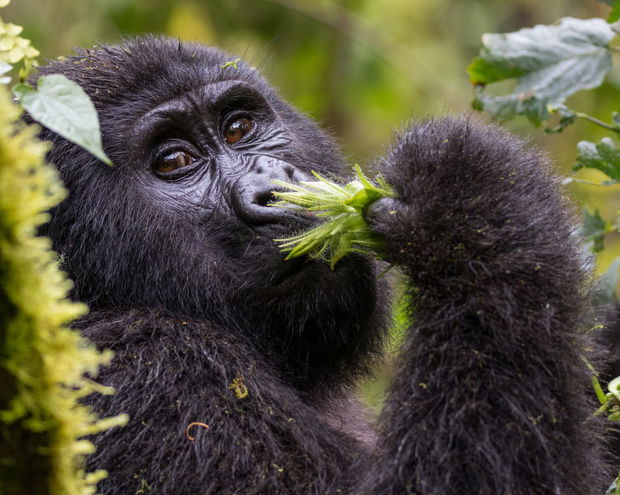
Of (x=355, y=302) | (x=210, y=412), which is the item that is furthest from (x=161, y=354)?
(x=355, y=302)

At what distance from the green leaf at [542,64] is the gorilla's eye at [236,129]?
37.1 inches

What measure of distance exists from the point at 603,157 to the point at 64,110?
1994 mm

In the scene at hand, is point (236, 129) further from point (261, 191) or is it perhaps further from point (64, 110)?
point (64, 110)

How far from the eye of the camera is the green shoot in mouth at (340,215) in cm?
249

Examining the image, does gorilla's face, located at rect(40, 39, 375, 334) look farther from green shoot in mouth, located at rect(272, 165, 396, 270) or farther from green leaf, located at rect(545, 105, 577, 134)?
green leaf, located at rect(545, 105, 577, 134)

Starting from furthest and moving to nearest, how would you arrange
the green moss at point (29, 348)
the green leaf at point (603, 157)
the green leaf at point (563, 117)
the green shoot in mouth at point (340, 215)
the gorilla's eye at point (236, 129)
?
the gorilla's eye at point (236, 129) < the green leaf at point (563, 117) < the green leaf at point (603, 157) < the green shoot in mouth at point (340, 215) < the green moss at point (29, 348)

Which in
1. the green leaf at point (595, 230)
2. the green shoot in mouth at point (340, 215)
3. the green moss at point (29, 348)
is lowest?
the green moss at point (29, 348)

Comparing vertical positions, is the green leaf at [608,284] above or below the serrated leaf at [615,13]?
below

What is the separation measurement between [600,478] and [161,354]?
4.74 feet

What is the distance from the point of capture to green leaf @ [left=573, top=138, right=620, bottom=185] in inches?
112

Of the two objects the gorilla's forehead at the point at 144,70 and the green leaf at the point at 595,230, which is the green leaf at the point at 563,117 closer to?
the green leaf at the point at 595,230

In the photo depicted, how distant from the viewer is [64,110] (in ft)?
5.52

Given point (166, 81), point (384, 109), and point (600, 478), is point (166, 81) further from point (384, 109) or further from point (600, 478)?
point (384, 109)

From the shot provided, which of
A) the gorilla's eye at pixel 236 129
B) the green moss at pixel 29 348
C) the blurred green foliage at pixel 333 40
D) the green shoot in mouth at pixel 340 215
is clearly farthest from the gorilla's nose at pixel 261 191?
the blurred green foliage at pixel 333 40
